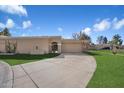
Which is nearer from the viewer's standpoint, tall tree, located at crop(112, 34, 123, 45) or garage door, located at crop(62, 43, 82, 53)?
garage door, located at crop(62, 43, 82, 53)

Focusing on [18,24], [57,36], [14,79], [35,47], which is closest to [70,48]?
[57,36]

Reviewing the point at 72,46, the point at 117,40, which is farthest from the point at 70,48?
the point at 117,40

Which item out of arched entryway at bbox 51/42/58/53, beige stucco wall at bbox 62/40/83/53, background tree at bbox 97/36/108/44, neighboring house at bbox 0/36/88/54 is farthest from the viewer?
background tree at bbox 97/36/108/44

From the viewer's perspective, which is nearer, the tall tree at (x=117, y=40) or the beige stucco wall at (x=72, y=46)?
the beige stucco wall at (x=72, y=46)

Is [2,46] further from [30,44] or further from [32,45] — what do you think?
[32,45]

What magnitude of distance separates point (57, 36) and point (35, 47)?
3.33 m

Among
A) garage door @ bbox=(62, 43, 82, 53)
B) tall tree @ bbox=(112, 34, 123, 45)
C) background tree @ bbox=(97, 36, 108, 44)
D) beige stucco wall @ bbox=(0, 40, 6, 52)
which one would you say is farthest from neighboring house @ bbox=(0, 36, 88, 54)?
background tree @ bbox=(97, 36, 108, 44)

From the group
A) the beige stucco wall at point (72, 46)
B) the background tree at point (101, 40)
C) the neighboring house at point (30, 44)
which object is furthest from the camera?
the background tree at point (101, 40)

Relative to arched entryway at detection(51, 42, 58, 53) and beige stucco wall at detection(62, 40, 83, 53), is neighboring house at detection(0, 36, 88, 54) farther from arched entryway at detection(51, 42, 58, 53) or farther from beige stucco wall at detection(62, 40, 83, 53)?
beige stucco wall at detection(62, 40, 83, 53)

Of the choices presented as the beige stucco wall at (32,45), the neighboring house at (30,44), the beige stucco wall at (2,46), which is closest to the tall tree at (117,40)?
the neighboring house at (30,44)

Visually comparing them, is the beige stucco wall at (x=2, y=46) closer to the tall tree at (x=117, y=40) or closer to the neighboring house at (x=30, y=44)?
the neighboring house at (x=30, y=44)

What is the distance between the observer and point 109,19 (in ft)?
96.5
